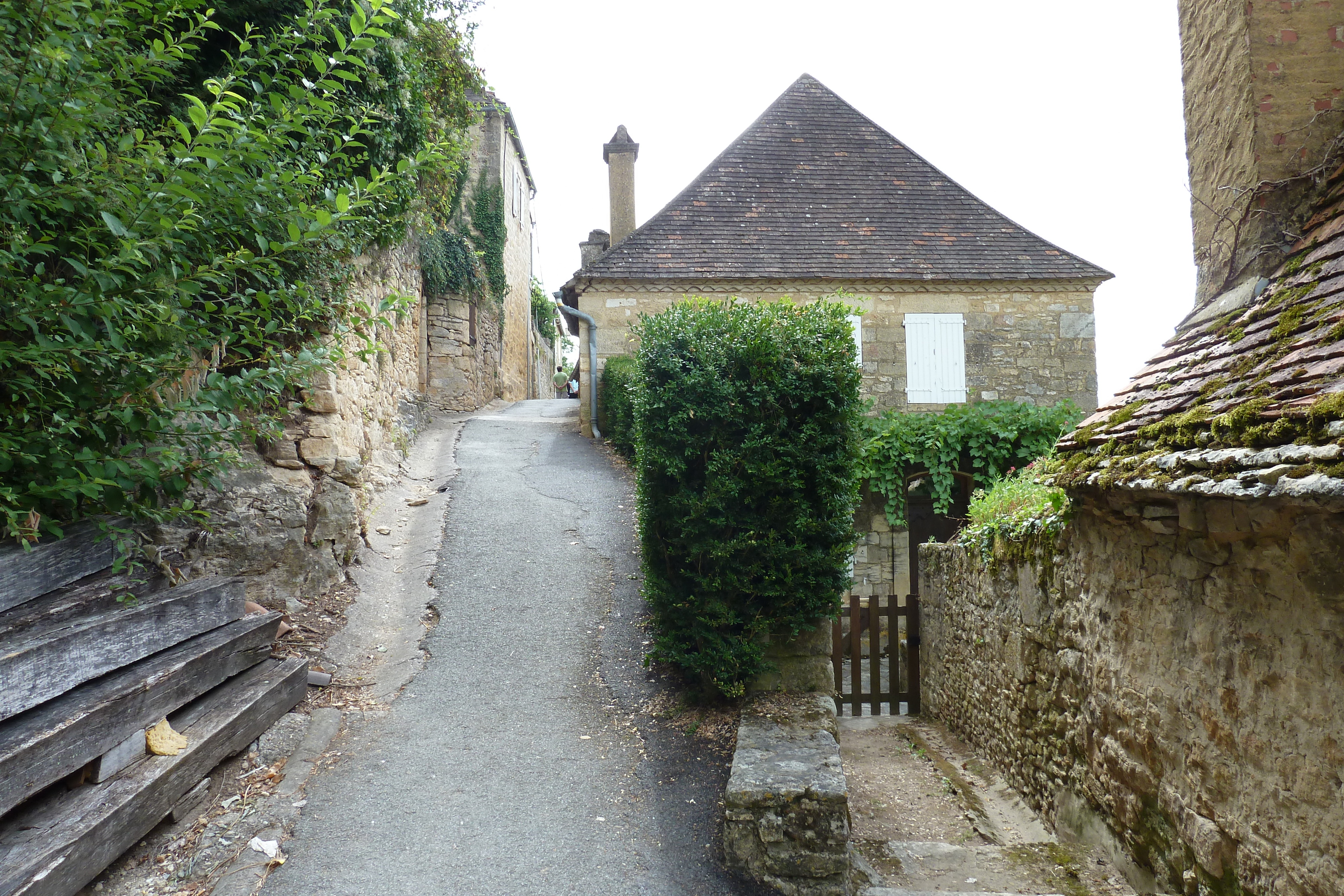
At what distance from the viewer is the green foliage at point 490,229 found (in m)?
16.4

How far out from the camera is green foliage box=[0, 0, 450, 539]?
2803mm

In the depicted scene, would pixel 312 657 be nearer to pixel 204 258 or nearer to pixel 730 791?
pixel 204 258

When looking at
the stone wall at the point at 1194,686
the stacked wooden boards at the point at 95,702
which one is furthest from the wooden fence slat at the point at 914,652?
the stacked wooden boards at the point at 95,702

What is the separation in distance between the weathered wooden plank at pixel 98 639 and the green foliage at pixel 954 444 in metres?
8.07

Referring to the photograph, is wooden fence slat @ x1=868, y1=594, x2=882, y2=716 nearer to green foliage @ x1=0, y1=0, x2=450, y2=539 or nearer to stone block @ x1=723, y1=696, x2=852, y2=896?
stone block @ x1=723, y1=696, x2=852, y2=896

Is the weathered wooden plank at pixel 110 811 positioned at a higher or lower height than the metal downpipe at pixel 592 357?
lower

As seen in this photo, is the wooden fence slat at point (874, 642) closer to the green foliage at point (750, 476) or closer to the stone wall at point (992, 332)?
the green foliage at point (750, 476)

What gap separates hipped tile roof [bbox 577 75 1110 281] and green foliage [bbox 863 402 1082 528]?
2763 mm

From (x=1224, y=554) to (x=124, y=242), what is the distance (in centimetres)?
429

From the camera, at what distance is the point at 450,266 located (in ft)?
49.5

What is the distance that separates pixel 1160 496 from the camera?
9.30 feet

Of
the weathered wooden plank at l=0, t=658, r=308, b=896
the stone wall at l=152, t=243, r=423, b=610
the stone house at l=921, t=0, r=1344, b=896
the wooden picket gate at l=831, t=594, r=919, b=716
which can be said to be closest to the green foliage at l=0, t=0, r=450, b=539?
the stone wall at l=152, t=243, r=423, b=610

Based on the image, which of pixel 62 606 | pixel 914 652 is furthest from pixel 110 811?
pixel 914 652

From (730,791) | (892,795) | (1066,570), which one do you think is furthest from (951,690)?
(730,791)
